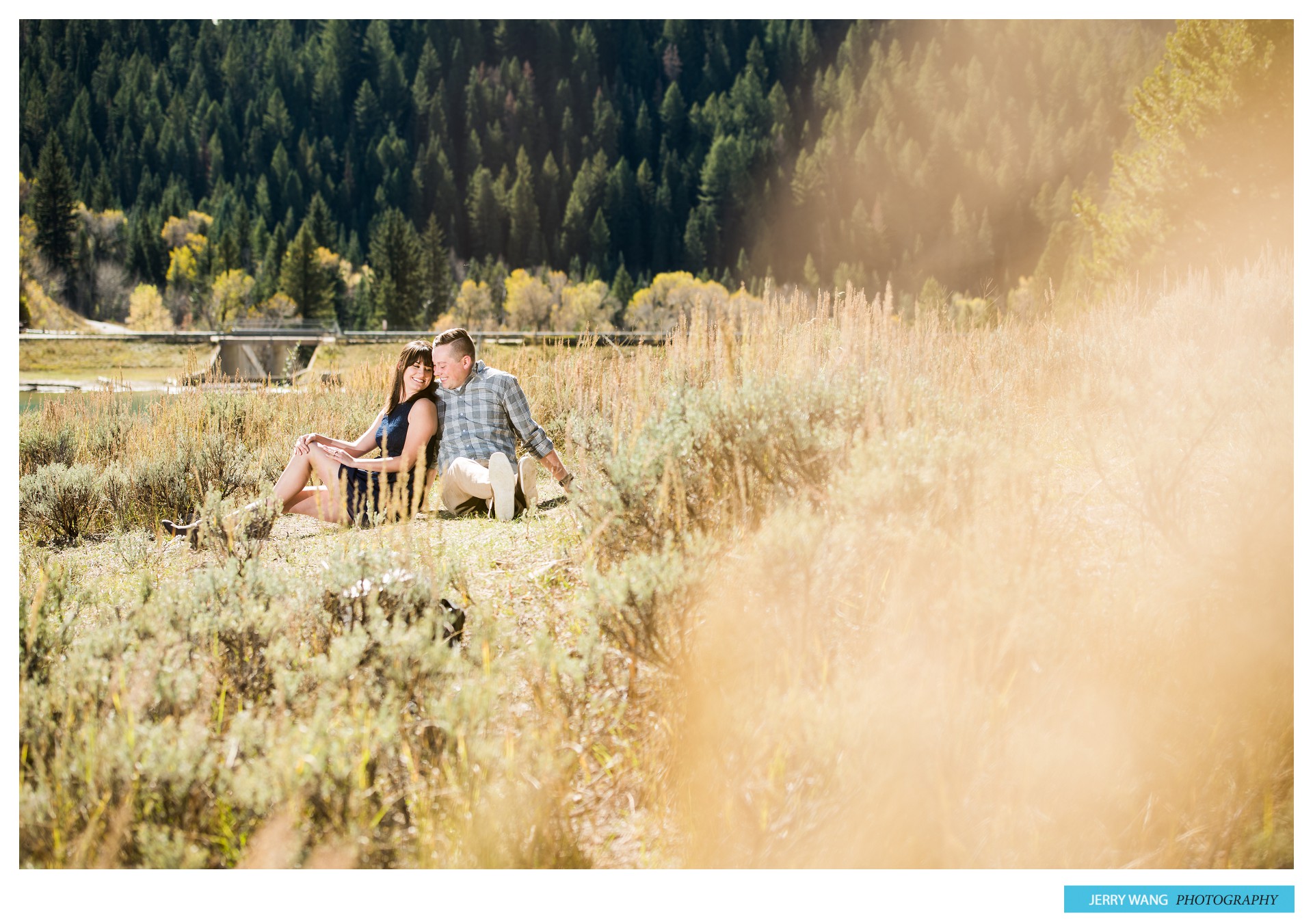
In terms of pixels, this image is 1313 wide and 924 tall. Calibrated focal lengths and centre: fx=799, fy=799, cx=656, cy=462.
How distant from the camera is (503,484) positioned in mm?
3664

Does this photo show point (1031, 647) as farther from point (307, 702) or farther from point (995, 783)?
point (307, 702)

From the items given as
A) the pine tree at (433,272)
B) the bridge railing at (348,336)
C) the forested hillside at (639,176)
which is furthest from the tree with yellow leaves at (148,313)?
the pine tree at (433,272)

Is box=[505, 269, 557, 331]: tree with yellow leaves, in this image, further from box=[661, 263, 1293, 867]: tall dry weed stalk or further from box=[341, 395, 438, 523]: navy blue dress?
box=[661, 263, 1293, 867]: tall dry weed stalk

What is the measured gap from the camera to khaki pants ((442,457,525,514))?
12.3 feet

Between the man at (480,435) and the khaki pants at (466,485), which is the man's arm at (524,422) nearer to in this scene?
the man at (480,435)

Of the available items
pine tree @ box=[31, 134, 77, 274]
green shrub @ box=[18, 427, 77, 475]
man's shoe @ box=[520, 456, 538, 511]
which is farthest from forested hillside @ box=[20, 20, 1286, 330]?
man's shoe @ box=[520, 456, 538, 511]

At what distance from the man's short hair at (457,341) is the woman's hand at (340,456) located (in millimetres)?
706

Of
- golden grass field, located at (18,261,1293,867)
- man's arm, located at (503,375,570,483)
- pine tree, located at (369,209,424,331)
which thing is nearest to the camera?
golden grass field, located at (18,261,1293,867)

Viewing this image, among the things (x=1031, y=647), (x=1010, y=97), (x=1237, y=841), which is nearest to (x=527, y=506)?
(x=1031, y=647)

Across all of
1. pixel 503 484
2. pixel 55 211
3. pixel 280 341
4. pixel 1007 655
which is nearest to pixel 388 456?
pixel 503 484

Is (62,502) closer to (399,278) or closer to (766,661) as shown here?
(766,661)

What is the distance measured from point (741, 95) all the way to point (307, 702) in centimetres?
6043

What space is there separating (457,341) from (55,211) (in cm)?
2882

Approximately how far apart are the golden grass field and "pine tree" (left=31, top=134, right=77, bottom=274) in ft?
69.5
